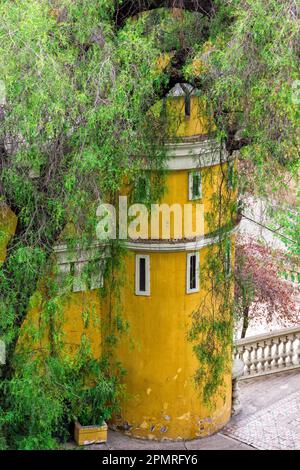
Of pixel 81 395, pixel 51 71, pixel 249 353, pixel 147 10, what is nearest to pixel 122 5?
pixel 147 10

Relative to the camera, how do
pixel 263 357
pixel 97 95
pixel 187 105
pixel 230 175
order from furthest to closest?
pixel 263 357
pixel 230 175
pixel 187 105
pixel 97 95

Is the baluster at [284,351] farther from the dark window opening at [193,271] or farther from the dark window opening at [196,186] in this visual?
the dark window opening at [196,186]

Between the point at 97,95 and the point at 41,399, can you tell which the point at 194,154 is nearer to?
the point at 97,95

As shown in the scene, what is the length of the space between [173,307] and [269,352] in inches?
177

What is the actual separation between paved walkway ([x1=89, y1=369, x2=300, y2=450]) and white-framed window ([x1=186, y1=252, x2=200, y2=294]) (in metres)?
2.69

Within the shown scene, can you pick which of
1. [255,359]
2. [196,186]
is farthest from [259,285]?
[196,186]

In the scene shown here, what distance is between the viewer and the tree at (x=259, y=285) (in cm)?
2023

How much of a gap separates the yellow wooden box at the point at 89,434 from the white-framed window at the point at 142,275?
7.68 ft

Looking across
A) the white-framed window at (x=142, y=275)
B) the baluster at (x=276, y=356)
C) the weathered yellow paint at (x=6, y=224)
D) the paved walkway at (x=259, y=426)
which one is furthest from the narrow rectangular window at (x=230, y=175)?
the baluster at (x=276, y=356)

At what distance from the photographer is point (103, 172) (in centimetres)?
1377

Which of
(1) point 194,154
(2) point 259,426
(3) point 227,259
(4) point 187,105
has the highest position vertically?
(4) point 187,105

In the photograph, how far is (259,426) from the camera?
18.1m

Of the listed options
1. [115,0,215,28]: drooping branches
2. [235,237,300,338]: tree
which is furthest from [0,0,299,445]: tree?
[235,237,300,338]: tree
